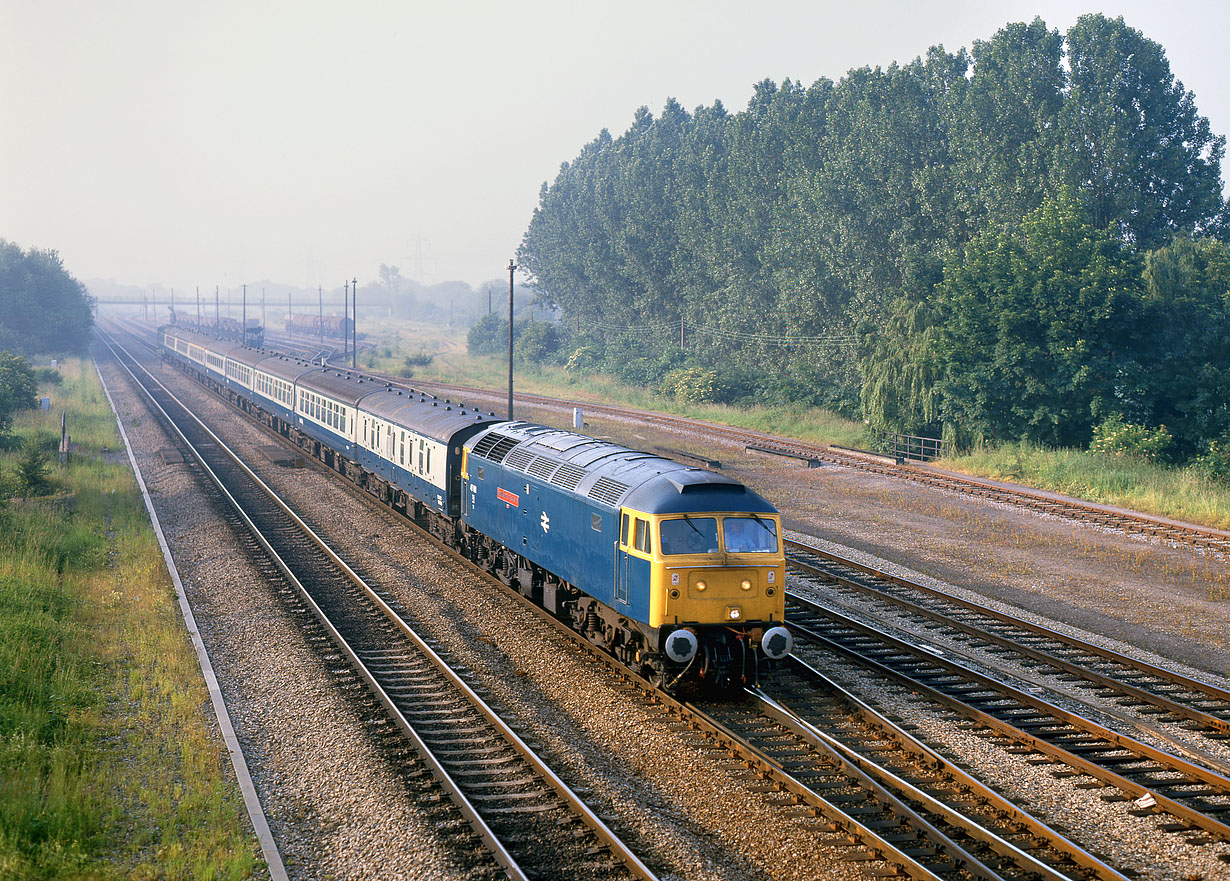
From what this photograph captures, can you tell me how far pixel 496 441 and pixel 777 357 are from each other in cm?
3914

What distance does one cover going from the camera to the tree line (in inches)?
1359

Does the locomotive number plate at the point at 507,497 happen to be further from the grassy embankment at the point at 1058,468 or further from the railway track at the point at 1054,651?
the grassy embankment at the point at 1058,468

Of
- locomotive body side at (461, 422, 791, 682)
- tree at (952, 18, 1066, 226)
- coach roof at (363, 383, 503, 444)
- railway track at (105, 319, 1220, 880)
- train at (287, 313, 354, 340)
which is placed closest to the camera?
railway track at (105, 319, 1220, 880)

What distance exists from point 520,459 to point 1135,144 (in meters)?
35.2

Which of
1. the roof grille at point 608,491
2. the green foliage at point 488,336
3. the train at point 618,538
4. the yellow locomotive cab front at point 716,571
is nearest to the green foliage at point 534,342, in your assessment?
the green foliage at point 488,336

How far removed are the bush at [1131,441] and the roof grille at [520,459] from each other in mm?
24480

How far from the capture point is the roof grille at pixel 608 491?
14.3 m

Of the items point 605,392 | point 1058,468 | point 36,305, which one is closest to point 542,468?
point 1058,468

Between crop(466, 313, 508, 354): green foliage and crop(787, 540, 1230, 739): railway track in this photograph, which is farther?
crop(466, 313, 508, 354): green foliage

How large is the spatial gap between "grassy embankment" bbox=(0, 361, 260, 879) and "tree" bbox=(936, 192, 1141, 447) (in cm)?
3004

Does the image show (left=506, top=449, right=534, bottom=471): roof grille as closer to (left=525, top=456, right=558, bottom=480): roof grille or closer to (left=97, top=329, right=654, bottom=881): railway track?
(left=525, top=456, right=558, bottom=480): roof grille

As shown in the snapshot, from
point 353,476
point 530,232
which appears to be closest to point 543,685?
point 353,476

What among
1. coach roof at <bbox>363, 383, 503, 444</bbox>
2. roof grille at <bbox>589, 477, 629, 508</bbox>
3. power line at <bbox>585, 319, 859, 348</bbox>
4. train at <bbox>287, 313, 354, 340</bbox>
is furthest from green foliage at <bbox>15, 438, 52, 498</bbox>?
train at <bbox>287, 313, 354, 340</bbox>

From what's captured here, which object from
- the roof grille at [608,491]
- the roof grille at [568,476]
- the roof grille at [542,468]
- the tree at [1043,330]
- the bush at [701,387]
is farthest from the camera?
the bush at [701,387]
